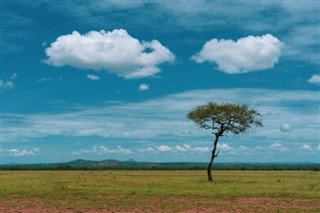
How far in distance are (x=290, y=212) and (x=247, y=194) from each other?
11955 millimetres

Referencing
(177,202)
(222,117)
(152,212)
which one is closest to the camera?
(152,212)

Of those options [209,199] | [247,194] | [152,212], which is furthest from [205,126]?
[152,212]

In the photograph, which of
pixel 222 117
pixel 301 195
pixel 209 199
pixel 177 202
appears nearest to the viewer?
pixel 177 202

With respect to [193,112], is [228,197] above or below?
below

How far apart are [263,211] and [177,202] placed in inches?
281

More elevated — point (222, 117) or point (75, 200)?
point (222, 117)

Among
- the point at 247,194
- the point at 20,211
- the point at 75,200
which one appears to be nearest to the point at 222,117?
the point at 247,194

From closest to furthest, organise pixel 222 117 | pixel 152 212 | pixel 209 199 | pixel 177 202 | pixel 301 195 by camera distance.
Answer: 1. pixel 152 212
2. pixel 177 202
3. pixel 209 199
4. pixel 301 195
5. pixel 222 117

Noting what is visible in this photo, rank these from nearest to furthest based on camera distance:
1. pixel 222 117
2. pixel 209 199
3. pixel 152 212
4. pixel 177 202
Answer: pixel 152 212 < pixel 177 202 < pixel 209 199 < pixel 222 117

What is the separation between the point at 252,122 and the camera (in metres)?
63.1

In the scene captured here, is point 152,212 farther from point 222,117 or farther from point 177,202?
point 222,117

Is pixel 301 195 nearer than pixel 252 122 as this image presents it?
Yes

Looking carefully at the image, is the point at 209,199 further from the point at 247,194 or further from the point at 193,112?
the point at 193,112

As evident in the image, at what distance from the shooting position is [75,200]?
110ft
